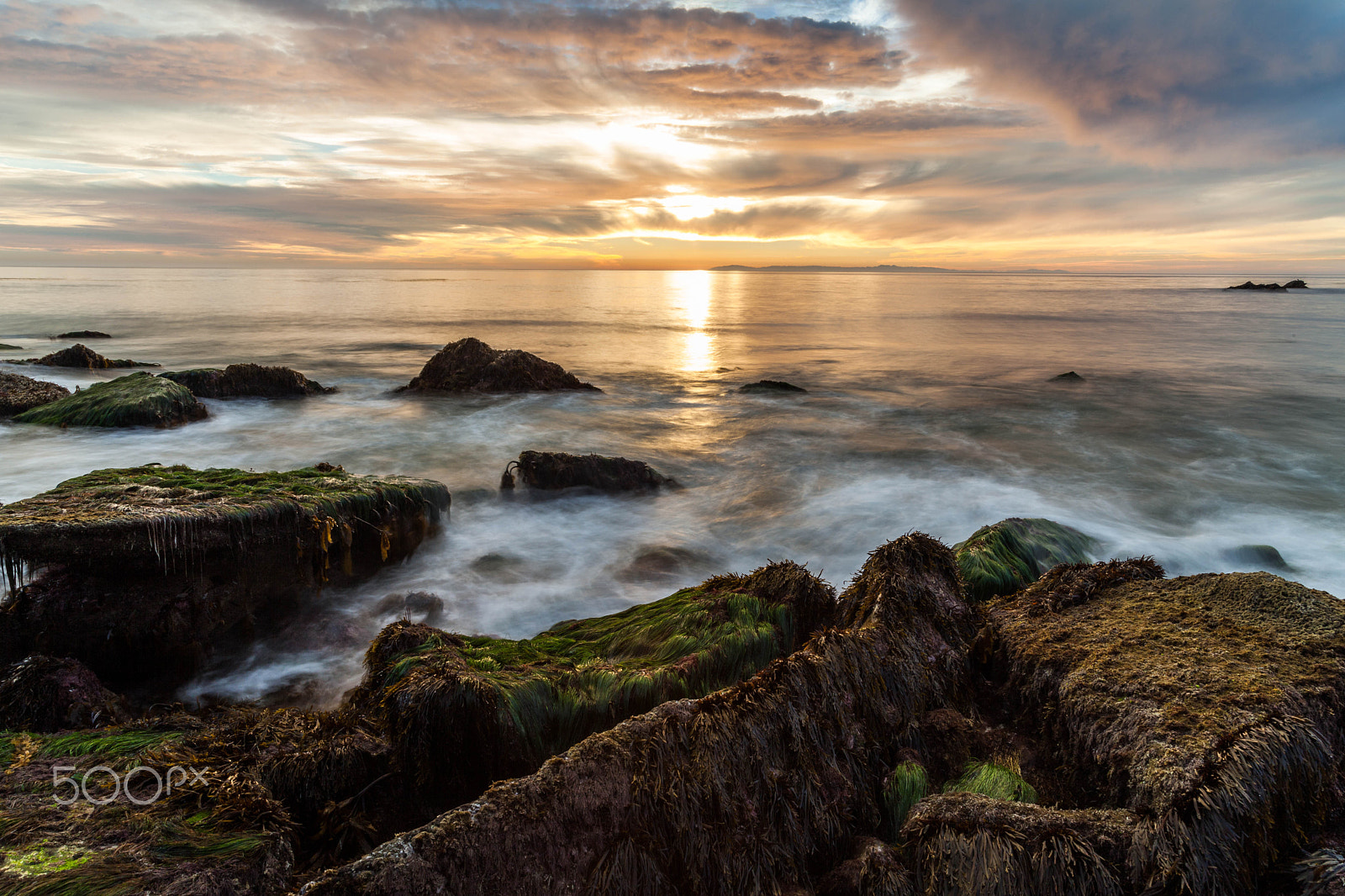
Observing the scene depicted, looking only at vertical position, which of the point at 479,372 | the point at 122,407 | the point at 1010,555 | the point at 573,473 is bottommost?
the point at 573,473

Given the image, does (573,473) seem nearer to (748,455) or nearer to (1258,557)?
(748,455)

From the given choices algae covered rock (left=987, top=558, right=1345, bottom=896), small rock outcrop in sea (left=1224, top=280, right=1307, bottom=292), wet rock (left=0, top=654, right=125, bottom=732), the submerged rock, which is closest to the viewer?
algae covered rock (left=987, top=558, right=1345, bottom=896)

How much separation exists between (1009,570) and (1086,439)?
9.32 meters

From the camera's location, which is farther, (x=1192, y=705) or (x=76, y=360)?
(x=76, y=360)

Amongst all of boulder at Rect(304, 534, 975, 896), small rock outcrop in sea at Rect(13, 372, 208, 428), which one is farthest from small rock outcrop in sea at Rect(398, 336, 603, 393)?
boulder at Rect(304, 534, 975, 896)

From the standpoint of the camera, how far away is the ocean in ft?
21.9

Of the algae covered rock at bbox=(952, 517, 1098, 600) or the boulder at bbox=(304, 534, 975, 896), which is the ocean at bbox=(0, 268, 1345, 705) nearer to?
the algae covered rock at bbox=(952, 517, 1098, 600)

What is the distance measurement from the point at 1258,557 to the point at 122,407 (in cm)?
1595

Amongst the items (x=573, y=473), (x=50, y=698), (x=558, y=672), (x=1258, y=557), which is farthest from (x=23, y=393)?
(x=1258, y=557)

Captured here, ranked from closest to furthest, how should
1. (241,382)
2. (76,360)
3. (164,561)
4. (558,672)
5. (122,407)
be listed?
(558,672) < (164,561) < (122,407) < (241,382) < (76,360)

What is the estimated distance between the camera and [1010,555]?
5.45 m

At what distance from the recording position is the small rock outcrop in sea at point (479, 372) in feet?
50.4

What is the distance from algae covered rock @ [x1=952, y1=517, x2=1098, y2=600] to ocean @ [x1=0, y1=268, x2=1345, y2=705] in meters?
1.72

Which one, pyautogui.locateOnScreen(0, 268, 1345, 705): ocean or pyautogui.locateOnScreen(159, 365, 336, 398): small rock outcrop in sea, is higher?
pyautogui.locateOnScreen(159, 365, 336, 398): small rock outcrop in sea
